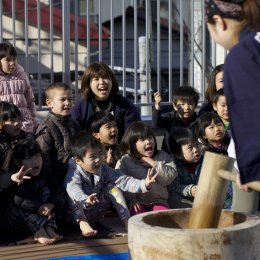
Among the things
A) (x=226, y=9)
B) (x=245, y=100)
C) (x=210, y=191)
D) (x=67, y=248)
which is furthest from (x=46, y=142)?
(x=245, y=100)

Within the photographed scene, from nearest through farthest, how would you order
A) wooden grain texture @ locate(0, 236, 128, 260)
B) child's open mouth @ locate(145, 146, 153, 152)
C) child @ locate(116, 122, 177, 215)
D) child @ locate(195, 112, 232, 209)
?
1. wooden grain texture @ locate(0, 236, 128, 260)
2. child @ locate(116, 122, 177, 215)
3. child's open mouth @ locate(145, 146, 153, 152)
4. child @ locate(195, 112, 232, 209)

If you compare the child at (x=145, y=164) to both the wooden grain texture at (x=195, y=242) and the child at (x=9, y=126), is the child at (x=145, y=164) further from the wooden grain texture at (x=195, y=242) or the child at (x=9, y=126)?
the wooden grain texture at (x=195, y=242)

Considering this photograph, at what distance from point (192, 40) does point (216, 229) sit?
5.09 metres

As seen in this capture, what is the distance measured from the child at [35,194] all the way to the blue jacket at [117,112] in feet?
3.59

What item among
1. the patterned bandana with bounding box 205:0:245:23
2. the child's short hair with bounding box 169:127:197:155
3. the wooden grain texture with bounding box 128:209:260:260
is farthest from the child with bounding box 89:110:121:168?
the patterned bandana with bounding box 205:0:245:23

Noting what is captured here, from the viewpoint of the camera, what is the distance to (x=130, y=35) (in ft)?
27.4

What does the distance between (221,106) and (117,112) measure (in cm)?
101

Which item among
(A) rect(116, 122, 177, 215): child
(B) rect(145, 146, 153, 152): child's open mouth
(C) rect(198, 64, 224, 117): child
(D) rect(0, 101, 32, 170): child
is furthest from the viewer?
(C) rect(198, 64, 224, 117): child

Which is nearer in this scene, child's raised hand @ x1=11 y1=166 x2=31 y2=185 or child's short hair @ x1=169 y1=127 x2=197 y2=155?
child's raised hand @ x1=11 y1=166 x2=31 y2=185

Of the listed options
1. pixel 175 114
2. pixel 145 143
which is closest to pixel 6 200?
pixel 145 143

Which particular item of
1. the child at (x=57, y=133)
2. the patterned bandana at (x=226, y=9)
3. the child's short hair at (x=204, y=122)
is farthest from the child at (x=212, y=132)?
the patterned bandana at (x=226, y=9)

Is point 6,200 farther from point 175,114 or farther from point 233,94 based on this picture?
point 233,94

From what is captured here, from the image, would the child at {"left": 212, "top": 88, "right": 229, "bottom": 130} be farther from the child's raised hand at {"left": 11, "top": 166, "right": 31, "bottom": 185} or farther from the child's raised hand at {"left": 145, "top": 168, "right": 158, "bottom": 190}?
the child's raised hand at {"left": 11, "top": 166, "right": 31, "bottom": 185}

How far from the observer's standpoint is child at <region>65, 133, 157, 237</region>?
5.80 m
